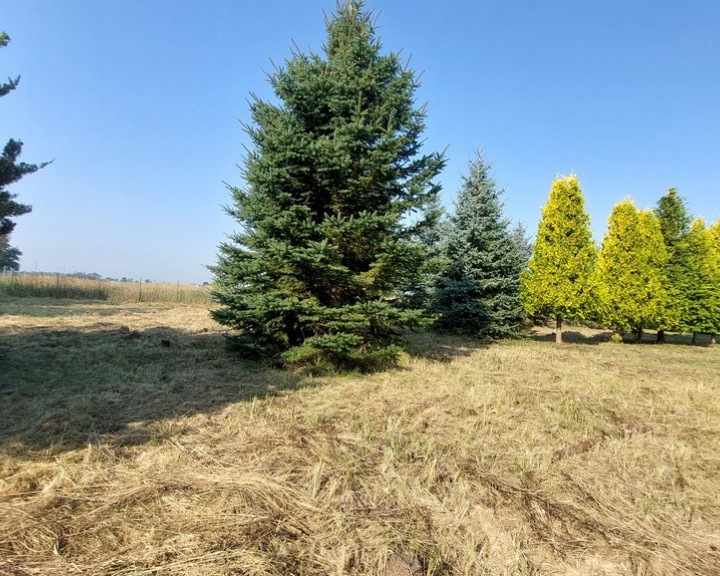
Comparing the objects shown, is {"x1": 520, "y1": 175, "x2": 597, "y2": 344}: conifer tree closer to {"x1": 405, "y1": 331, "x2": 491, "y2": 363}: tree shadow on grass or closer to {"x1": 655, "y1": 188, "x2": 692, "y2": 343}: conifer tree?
{"x1": 405, "y1": 331, "x2": 491, "y2": 363}: tree shadow on grass

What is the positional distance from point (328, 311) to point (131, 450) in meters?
3.35

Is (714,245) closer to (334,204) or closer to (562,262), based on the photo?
(562,262)

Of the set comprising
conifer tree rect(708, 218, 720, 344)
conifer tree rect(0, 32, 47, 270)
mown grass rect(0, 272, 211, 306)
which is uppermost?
conifer tree rect(708, 218, 720, 344)

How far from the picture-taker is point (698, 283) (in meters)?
14.5

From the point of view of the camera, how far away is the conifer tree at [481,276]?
13.2m

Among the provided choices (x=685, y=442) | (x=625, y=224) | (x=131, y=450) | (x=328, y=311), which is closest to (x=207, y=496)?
(x=131, y=450)

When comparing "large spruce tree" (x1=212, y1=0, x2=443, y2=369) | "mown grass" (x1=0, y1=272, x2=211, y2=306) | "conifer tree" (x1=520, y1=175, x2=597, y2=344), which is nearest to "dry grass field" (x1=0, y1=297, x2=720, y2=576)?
"large spruce tree" (x1=212, y1=0, x2=443, y2=369)

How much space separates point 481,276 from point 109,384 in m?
11.9

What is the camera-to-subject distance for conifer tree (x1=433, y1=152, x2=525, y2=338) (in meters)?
13.2

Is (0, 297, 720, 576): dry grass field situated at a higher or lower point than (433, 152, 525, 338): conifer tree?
lower

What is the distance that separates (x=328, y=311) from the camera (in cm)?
598

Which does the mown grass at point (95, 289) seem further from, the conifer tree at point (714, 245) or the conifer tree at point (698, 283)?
the conifer tree at point (714, 245)

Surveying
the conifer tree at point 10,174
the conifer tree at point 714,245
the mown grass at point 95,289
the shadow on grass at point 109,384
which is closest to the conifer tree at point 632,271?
the conifer tree at point 714,245

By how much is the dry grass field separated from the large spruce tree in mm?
1133
